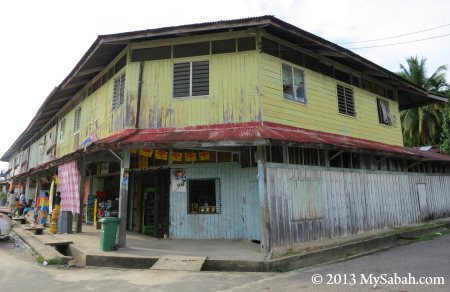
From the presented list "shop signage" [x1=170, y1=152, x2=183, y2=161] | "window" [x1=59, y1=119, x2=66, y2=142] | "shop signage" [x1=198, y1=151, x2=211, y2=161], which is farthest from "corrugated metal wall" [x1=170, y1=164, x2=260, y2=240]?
"window" [x1=59, y1=119, x2=66, y2=142]

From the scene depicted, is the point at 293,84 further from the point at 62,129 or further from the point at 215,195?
the point at 62,129

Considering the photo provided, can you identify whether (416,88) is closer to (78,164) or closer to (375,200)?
(375,200)

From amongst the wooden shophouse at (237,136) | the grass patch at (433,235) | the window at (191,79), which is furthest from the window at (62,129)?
the grass patch at (433,235)

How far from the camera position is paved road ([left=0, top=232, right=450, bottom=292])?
6398 millimetres

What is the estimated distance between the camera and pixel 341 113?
13.5 metres

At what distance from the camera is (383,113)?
52.7 ft

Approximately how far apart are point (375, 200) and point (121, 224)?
30.3ft

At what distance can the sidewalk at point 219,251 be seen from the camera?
7964 millimetres

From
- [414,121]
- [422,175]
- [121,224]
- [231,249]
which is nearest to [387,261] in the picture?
[231,249]

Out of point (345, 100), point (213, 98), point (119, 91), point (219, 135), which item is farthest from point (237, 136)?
point (345, 100)

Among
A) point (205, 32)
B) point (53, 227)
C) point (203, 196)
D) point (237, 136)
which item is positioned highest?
point (205, 32)

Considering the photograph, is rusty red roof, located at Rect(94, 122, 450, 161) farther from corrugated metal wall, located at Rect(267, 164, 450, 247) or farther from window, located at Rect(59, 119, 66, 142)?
window, located at Rect(59, 119, 66, 142)

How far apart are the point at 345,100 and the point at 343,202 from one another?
467 centimetres

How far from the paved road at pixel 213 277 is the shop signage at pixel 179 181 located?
3841 mm
